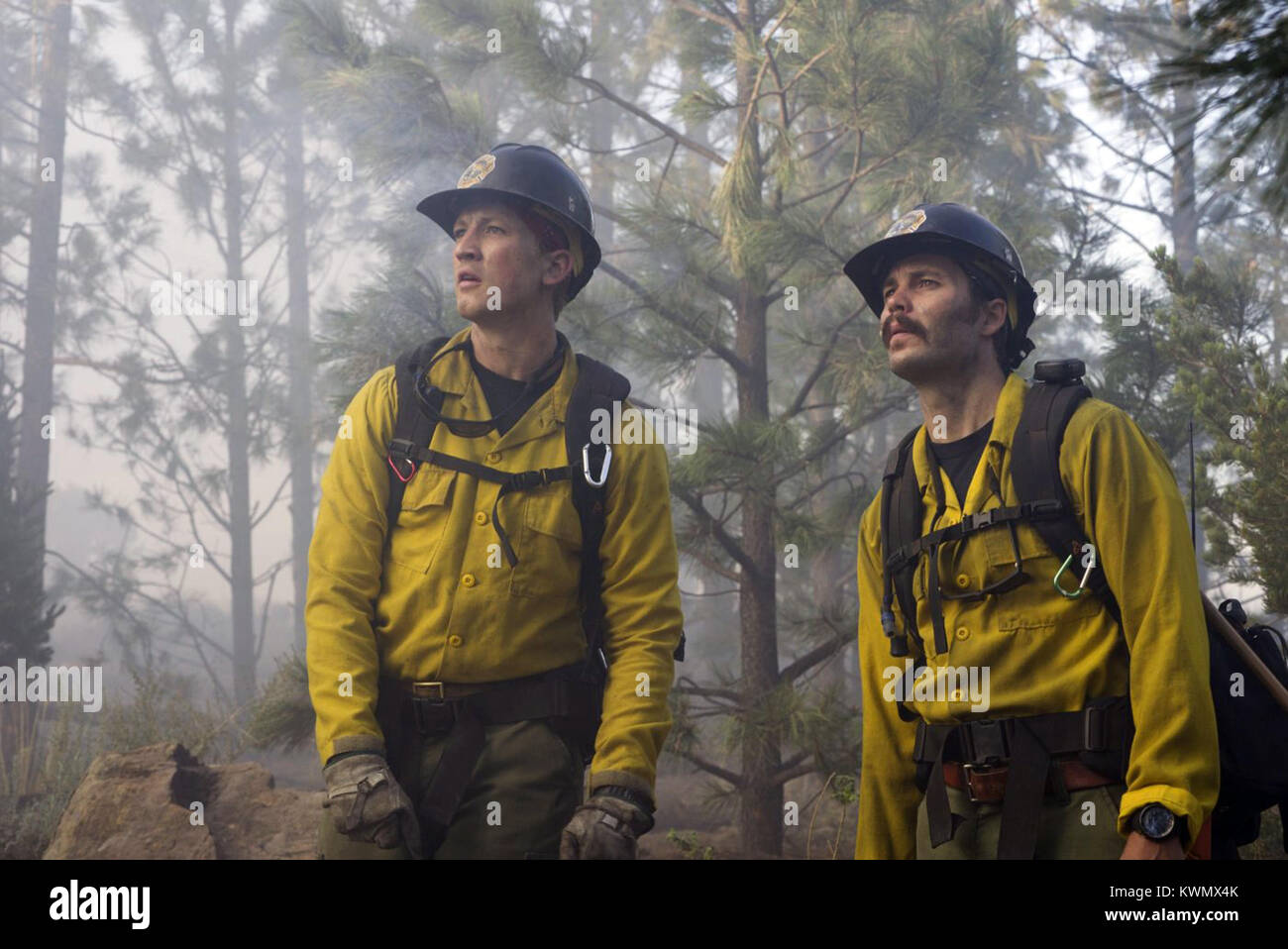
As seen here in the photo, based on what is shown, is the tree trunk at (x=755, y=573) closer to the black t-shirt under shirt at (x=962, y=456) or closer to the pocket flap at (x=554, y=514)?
the black t-shirt under shirt at (x=962, y=456)

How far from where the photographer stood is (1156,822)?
253 cm

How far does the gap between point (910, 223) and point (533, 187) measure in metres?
1.10

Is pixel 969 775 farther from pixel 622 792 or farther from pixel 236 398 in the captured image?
pixel 236 398

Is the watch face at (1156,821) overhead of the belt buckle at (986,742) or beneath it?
beneath

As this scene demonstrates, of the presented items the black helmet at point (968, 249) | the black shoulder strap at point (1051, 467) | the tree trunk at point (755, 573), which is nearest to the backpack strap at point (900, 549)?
the black shoulder strap at point (1051, 467)

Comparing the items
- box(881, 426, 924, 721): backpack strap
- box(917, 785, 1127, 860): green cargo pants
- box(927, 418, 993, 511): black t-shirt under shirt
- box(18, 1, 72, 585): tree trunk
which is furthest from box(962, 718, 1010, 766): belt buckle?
box(18, 1, 72, 585): tree trunk

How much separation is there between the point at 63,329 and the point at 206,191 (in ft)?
9.08

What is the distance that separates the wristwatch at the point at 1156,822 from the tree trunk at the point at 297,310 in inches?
606

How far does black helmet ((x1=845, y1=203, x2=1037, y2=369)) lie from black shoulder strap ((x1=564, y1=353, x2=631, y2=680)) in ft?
2.86

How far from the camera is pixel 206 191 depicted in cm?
1600

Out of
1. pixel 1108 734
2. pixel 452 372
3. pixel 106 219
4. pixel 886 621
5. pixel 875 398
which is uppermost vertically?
pixel 106 219

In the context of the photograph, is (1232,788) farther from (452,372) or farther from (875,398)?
(875,398)

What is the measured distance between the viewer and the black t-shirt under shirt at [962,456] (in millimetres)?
3121

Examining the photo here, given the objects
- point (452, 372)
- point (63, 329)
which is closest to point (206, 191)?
point (63, 329)
